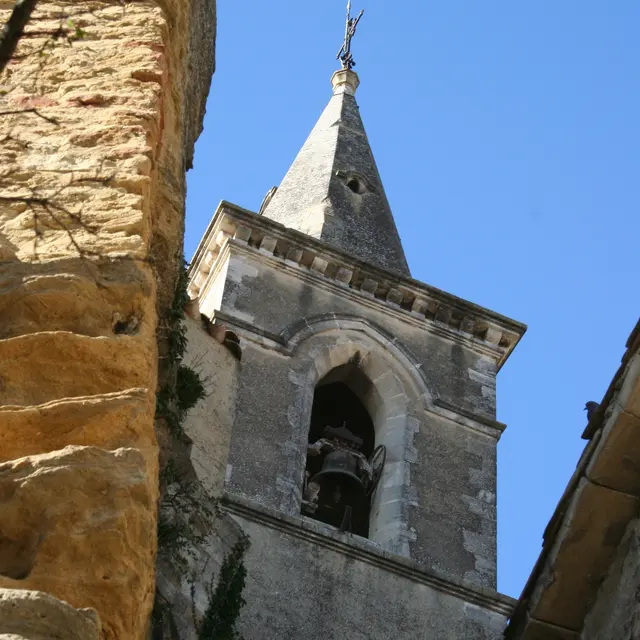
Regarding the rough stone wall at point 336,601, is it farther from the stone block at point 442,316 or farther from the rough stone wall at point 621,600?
the stone block at point 442,316

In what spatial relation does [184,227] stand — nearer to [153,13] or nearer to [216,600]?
[153,13]

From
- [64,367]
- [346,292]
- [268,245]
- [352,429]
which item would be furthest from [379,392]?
[64,367]

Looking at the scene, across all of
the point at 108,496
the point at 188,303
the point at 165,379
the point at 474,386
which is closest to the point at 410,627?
the point at 474,386

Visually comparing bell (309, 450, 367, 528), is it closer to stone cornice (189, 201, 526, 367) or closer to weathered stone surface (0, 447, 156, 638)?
stone cornice (189, 201, 526, 367)

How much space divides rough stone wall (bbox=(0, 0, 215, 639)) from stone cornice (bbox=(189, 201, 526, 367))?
365 inches

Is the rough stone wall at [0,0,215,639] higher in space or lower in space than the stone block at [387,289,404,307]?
lower

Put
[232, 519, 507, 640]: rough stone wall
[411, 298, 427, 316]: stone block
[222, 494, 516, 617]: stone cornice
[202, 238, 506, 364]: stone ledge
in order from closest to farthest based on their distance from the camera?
[232, 519, 507, 640]: rough stone wall
[222, 494, 516, 617]: stone cornice
[202, 238, 506, 364]: stone ledge
[411, 298, 427, 316]: stone block

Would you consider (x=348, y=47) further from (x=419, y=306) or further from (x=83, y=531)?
(x=83, y=531)

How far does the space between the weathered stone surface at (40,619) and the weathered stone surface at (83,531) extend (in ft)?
0.39

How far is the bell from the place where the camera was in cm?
1262

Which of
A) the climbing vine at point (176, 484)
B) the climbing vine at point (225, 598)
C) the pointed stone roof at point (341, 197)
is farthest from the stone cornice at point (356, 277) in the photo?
the climbing vine at point (176, 484)

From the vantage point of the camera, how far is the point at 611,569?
286 inches

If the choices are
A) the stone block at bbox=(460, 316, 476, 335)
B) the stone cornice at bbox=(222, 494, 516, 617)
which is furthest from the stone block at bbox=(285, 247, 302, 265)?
the stone cornice at bbox=(222, 494, 516, 617)

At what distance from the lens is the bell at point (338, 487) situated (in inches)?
497
